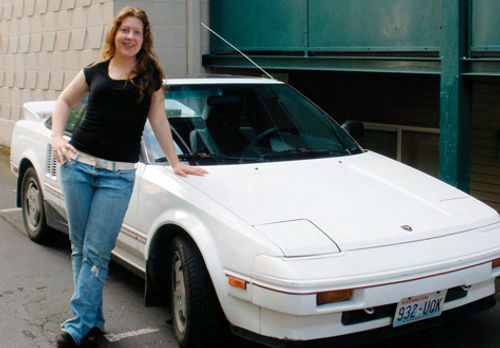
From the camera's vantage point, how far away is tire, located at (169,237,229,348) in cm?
374

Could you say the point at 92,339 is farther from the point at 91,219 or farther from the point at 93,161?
the point at 93,161

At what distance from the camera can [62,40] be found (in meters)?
11.7

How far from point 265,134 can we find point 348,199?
1.16 meters

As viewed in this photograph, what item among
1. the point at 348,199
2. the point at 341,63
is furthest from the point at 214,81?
the point at 341,63

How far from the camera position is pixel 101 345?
13.9ft

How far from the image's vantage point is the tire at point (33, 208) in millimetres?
6180

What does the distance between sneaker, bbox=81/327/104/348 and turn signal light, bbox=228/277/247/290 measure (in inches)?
41.4

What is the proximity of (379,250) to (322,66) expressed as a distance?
4576mm

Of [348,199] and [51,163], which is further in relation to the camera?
[51,163]

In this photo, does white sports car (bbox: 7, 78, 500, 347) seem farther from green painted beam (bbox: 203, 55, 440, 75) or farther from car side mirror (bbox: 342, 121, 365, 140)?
green painted beam (bbox: 203, 55, 440, 75)

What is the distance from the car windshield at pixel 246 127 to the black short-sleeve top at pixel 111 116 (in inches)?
24.0

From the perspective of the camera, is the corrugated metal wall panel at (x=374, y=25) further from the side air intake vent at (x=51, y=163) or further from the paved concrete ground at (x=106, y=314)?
the side air intake vent at (x=51, y=163)

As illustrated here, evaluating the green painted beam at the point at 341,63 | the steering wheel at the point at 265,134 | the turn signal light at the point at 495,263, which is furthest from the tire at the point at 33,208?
the turn signal light at the point at 495,263

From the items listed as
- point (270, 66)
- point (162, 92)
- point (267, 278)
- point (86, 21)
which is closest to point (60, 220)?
point (162, 92)
